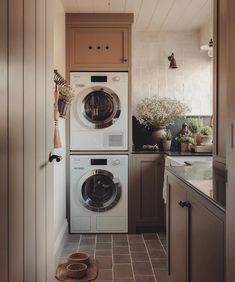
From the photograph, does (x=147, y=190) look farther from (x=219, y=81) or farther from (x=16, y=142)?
(x=16, y=142)

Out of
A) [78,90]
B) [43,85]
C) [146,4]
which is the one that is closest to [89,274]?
[43,85]

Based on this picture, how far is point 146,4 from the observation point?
3.66m

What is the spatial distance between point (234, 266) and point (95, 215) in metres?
3.12

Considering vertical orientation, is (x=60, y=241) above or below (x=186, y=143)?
below

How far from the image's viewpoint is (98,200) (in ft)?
13.1

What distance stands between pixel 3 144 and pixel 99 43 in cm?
305

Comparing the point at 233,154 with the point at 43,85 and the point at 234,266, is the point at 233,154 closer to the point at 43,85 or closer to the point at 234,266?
the point at 234,266

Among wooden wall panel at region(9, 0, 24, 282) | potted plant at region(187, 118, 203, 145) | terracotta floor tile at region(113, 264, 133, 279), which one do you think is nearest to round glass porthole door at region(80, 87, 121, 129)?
potted plant at region(187, 118, 203, 145)

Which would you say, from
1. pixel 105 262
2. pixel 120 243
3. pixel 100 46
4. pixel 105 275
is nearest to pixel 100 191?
pixel 120 243

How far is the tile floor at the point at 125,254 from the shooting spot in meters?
2.82

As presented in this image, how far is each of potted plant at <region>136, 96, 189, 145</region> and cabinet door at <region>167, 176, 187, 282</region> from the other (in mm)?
2017

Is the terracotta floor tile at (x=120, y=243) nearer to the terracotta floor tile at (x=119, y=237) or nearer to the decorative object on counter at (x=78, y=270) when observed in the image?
the terracotta floor tile at (x=119, y=237)

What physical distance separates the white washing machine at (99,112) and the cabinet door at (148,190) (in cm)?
32

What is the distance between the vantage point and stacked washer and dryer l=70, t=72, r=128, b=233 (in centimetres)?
393
